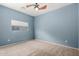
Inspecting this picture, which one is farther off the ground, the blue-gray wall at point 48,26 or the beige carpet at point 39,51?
the blue-gray wall at point 48,26

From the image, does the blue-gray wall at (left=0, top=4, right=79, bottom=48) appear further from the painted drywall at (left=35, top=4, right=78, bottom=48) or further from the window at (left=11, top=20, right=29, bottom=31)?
the window at (left=11, top=20, right=29, bottom=31)

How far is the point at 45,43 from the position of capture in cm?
397

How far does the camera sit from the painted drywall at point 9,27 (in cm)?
382

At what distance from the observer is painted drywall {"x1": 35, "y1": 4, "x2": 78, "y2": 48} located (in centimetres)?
333

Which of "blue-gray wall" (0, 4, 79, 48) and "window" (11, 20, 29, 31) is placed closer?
"blue-gray wall" (0, 4, 79, 48)

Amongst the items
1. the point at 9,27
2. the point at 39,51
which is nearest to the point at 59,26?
the point at 39,51

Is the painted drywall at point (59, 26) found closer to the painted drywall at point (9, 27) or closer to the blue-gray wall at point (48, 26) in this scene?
the blue-gray wall at point (48, 26)

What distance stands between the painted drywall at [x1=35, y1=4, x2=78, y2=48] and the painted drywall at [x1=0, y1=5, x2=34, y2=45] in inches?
17.9

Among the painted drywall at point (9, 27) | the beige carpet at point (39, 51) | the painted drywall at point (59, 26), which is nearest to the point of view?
the beige carpet at point (39, 51)

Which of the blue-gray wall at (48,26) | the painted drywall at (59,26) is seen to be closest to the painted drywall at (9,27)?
the blue-gray wall at (48,26)

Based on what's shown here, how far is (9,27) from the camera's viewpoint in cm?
413

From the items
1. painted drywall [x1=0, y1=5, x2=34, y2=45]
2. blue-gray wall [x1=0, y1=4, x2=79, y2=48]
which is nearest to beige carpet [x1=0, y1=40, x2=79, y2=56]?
blue-gray wall [x1=0, y1=4, x2=79, y2=48]

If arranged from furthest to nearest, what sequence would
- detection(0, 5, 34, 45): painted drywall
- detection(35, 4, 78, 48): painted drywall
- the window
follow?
the window → detection(0, 5, 34, 45): painted drywall → detection(35, 4, 78, 48): painted drywall

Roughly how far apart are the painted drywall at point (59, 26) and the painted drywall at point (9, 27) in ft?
1.49
